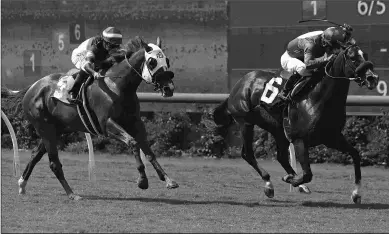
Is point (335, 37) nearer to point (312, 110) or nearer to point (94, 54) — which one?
point (312, 110)

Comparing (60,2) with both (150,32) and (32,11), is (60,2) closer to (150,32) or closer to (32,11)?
(32,11)

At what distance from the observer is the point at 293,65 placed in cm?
930

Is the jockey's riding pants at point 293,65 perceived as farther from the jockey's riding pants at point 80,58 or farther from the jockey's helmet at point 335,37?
the jockey's riding pants at point 80,58

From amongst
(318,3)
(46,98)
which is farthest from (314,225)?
(318,3)

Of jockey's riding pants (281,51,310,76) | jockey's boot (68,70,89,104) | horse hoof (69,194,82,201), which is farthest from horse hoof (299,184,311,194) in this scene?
jockey's boot (68,70,89,104)

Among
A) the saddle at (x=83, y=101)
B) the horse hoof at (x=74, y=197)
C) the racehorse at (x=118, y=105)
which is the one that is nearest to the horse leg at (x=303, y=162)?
the racehorse at (x=118, y=105)

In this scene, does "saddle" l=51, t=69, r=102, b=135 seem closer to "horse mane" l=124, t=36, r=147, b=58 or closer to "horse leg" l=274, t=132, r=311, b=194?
"horse mane" l=124, t=36, r=147, b=58

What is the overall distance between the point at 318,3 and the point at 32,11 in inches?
198

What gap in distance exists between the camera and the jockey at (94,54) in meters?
9.44

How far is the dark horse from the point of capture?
345 inches

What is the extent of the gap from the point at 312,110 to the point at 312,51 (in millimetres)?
569

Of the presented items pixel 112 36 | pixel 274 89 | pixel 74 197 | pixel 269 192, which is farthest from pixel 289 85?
pixel 74 197

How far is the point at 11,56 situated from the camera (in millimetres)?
15672

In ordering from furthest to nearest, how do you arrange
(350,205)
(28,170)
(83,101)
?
(28,170) → (83,101) → (350,205)
